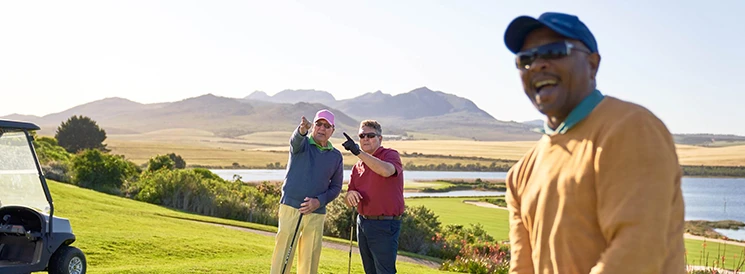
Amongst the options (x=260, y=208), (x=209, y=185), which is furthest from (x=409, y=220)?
(x=209, y=185)

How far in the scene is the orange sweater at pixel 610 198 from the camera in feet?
6.08

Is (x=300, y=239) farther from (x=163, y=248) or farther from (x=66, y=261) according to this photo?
(x=163, y=248)

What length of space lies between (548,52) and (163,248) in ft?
35.1

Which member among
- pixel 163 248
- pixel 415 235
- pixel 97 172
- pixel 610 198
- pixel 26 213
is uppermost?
pixel 610 198

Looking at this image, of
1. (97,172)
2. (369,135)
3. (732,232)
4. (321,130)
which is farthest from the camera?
(732,232)

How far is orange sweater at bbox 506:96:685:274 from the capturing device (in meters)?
1.85

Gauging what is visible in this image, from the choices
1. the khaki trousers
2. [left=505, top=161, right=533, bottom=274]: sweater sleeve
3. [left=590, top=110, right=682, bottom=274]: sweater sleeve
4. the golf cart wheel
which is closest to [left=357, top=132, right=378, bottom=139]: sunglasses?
the khaki trousers

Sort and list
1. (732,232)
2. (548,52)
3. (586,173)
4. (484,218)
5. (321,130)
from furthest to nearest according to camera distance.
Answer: (732,232) < (484,218) < (321,130) < (548,52) < (586,173)

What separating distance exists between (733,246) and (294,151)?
23.2 metres

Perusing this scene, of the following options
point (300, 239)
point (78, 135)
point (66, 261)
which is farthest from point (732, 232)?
point (78, 135)

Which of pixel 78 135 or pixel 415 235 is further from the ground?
pixel 78 135

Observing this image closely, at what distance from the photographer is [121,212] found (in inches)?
727

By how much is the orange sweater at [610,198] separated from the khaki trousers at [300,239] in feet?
14.8

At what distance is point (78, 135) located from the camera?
52.8m
